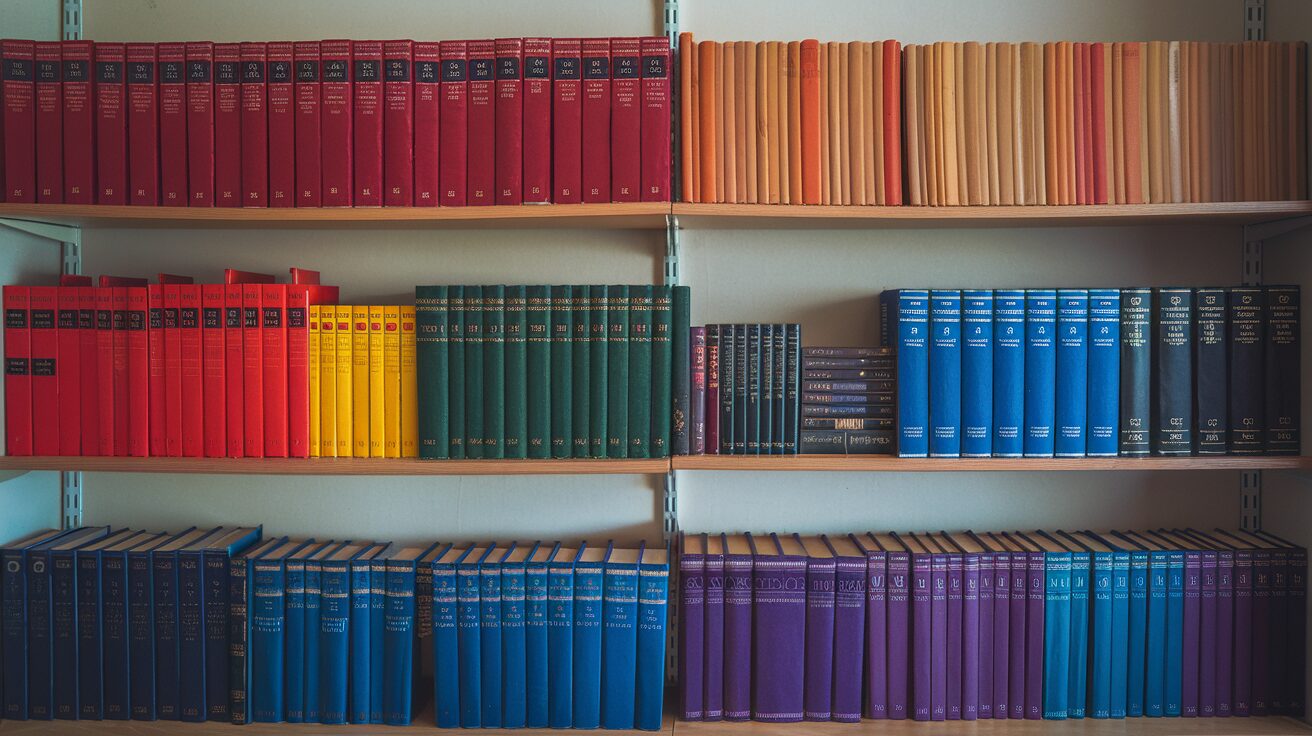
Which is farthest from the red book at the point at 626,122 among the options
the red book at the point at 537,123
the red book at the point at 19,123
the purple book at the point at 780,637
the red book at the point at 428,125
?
the red book at the point at 19,123

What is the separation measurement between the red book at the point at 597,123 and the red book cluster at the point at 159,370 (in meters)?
0.61

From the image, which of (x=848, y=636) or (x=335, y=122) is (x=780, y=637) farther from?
(x=335, y=122)

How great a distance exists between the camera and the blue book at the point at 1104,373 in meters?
1.57

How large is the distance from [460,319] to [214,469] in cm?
54

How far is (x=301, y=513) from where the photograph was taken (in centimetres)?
186

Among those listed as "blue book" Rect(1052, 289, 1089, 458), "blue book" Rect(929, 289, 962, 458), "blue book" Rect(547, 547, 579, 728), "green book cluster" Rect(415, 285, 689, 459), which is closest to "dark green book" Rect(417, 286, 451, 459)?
"green book cluster" Rect(415, 285, 689, 459)

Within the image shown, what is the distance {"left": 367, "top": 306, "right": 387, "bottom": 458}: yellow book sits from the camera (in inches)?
62.9

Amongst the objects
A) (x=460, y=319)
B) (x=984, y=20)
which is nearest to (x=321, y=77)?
(x=460, y=319)

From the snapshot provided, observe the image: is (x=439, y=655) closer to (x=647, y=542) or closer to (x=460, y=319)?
(x=647, y=542)

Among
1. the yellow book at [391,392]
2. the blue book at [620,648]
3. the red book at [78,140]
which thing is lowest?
the blue book at [620,648]

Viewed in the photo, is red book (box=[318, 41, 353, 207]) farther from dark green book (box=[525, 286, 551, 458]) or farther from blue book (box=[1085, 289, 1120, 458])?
blue book (box=[1085, 289, 1120, 458])

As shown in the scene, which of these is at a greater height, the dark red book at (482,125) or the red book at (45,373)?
the dark red book at (482,125)

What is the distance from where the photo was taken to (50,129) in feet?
5.16

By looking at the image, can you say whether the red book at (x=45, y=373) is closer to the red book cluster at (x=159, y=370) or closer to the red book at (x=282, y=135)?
the red book cluster at (x=159, y=370)
